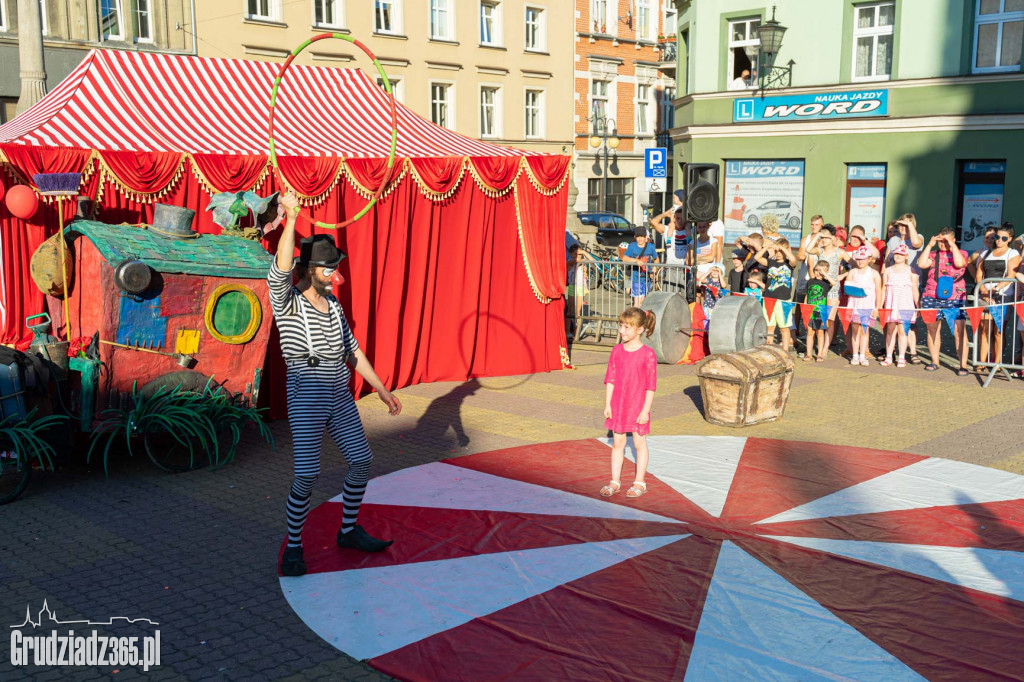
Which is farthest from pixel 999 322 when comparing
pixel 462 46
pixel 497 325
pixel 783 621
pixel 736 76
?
pixel 462 46

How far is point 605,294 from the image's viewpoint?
15.9m

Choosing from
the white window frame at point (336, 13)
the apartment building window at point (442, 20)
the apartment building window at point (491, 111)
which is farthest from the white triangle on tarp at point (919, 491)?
the apartment building window at point (491, 111)

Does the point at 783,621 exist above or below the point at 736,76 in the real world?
below

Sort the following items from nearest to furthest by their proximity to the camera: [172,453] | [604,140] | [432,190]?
[172,453] → [432,190] → [604,140]

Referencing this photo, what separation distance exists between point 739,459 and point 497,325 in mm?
4720

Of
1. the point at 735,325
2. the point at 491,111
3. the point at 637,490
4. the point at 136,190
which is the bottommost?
the point at 637,490

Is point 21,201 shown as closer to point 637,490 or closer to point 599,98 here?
point 637,490

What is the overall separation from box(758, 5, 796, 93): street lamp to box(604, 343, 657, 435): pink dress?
17.5 metres

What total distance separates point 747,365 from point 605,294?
6063mm

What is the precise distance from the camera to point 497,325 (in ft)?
41.9

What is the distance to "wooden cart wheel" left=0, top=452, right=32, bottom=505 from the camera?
7488 millimetres

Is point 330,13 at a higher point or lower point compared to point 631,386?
higher

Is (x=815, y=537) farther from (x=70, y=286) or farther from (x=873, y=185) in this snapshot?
(x=873, y=185)

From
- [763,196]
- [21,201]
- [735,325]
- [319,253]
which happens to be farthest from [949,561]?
[763,196]
